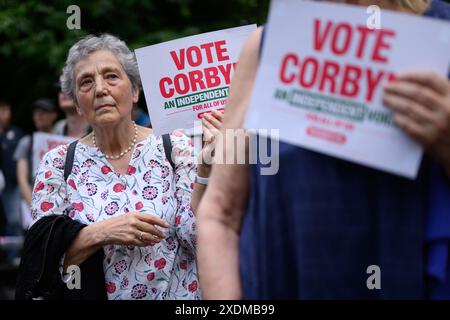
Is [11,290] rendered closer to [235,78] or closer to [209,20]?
[209,20]

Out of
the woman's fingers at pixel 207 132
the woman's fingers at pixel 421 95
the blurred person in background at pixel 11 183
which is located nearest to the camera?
the woman's fingers at pixel 421 95

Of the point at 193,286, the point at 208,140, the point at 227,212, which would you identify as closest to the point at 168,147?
the point at 208,140

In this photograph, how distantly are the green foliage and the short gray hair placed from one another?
5931 millimetres

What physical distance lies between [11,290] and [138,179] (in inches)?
262

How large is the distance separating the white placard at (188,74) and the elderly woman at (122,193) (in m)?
0.10

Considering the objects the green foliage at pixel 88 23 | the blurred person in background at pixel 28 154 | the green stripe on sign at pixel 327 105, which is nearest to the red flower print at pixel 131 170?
the green stripe on sign at pixel 327 105

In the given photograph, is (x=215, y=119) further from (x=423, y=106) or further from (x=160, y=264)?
(x=423, y=106)

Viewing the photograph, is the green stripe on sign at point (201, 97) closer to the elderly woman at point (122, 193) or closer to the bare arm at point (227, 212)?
the elderly woman at point (122, 193)

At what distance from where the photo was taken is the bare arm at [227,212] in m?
2.56

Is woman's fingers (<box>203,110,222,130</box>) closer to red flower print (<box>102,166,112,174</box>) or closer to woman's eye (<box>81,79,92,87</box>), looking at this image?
red flower print (<box>102,166,112,174</box>)

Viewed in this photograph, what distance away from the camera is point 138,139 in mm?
4559

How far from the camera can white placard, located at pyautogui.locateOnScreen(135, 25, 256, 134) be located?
15.0ft

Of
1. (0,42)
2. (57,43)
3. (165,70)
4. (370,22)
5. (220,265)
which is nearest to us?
(370,22)
